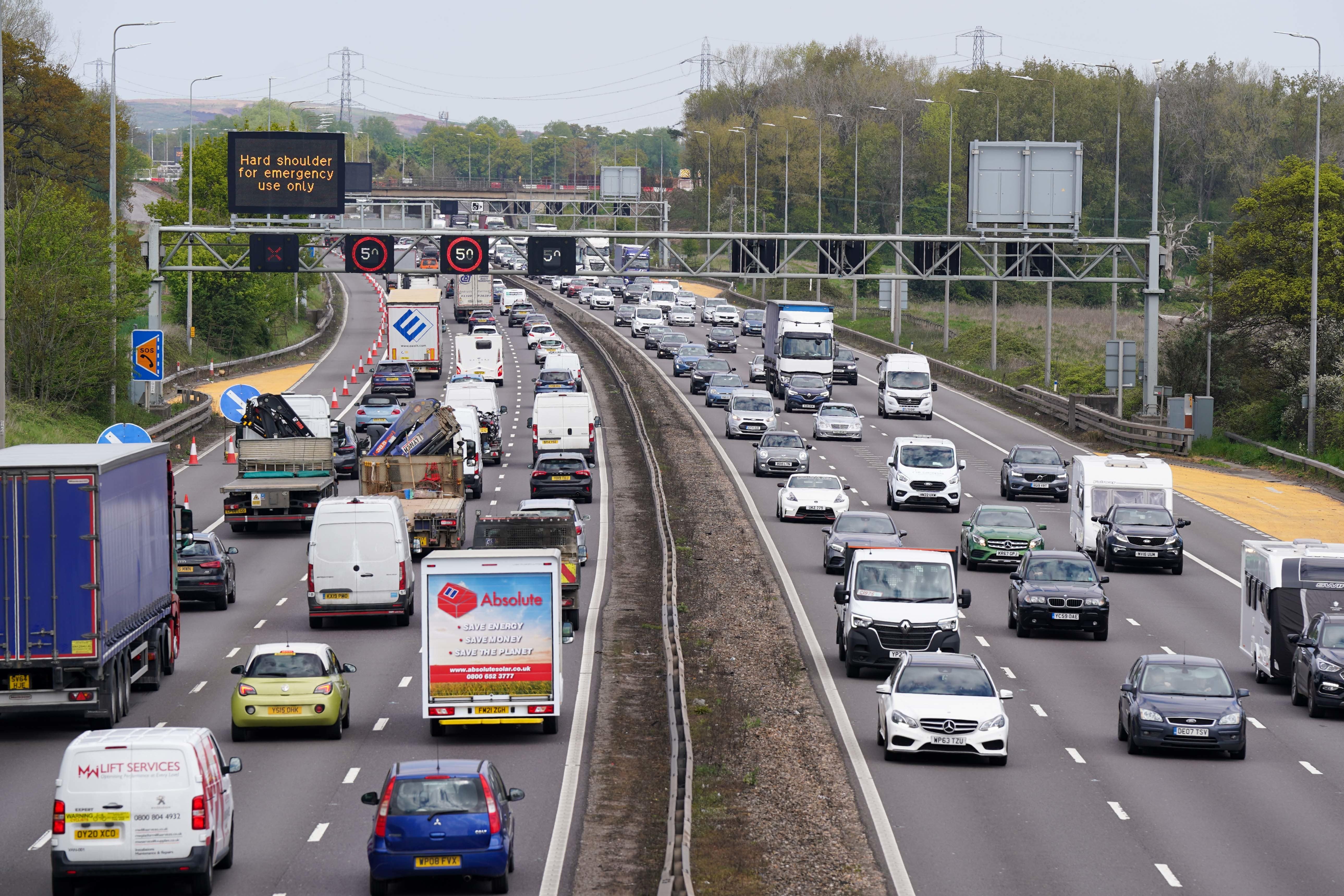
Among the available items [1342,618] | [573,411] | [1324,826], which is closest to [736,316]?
[573,411]

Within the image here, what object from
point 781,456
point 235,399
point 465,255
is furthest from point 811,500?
point 465,255

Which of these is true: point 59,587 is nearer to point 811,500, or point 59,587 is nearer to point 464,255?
point 811,500

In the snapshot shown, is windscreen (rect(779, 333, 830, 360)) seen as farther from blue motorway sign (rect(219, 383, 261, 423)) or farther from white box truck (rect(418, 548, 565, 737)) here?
white box truck (rect(418, 548, 565, 737))

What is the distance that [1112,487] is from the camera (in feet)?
132

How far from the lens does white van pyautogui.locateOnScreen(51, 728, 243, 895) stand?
1579 cm

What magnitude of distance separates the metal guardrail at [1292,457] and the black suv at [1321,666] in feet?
86.4

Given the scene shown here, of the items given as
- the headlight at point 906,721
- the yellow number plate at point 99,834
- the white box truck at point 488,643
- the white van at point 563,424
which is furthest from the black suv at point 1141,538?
the yellow number plate at point 99,834

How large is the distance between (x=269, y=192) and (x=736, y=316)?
47932 millimetres

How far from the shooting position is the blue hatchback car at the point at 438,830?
52.9 feet

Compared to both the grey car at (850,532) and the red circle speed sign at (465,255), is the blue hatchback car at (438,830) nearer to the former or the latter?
the grey car at (850,532)

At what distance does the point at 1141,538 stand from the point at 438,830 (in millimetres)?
26219

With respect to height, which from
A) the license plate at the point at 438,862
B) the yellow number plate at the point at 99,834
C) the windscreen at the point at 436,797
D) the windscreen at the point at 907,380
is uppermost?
the windscreen at the point at 907,380

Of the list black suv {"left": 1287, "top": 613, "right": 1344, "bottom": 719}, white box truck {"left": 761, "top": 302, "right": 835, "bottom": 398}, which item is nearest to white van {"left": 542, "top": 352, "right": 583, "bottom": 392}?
white box truck {"left": 761, "top": 302, "right": 835, "bottom": 398}

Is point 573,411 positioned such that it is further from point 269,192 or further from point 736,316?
point 736,316
